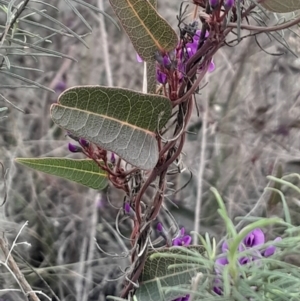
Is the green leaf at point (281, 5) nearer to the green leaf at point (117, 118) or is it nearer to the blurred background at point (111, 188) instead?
the green leaf at point (117, 118)

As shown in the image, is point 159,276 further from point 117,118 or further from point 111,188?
point 111,188

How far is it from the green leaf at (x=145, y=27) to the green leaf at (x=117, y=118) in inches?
2.1

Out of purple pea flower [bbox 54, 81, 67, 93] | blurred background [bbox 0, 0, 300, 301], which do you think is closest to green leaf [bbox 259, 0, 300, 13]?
blurred background [bbox 0, 0, 300, 301]

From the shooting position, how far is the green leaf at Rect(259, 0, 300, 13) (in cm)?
47

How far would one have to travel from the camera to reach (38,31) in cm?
167

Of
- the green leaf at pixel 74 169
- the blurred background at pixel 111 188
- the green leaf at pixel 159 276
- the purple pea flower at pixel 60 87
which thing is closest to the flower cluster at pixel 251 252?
the green leaf at pixel 159 276

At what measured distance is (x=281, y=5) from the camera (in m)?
0.47

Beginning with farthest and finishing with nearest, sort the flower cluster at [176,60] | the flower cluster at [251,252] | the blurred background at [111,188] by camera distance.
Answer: the blurred background at [111,188] → the flower cluster at [176,60] → the flower cluster at [251,252]

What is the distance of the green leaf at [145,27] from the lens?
473 millimetres

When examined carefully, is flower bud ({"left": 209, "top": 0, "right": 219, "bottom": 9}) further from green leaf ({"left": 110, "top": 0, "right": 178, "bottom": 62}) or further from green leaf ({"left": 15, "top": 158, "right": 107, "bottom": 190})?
green leaf ({"left": 15, "top": 158, "right": 107, "bottom": 190})

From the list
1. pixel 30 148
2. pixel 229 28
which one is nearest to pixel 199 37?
pixel 229 28

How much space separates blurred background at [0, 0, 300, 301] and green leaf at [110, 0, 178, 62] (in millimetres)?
673

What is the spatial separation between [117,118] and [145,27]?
0.28 feet

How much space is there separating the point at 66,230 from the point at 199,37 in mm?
893
